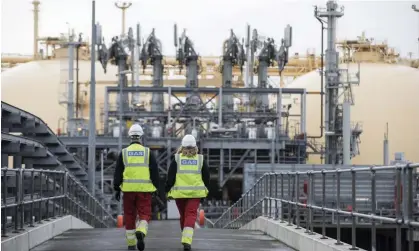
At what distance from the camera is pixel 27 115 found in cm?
3108

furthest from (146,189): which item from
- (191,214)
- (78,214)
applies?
(78,214)

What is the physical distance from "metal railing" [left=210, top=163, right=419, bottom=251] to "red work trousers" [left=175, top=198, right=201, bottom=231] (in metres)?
1.78

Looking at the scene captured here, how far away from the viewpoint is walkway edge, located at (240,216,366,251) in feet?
45.6

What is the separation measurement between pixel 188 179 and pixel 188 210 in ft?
1.46

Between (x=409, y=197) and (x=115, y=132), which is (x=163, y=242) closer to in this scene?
(x=409, y=197)

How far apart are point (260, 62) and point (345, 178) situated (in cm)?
5598

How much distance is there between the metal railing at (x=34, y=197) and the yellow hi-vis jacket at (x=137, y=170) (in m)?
1.55

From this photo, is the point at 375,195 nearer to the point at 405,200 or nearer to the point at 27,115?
the point at 405,200

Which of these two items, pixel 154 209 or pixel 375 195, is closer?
pixel 375 195

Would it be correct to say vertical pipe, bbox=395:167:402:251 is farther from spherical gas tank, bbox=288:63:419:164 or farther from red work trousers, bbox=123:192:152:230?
spherical gas tank, bbox=288:63:419:164

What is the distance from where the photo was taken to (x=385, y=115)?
74625 mm

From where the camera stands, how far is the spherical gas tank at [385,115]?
243ft

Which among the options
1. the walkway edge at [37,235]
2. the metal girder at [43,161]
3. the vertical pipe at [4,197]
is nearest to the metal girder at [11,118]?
the metal girder at [43,161]

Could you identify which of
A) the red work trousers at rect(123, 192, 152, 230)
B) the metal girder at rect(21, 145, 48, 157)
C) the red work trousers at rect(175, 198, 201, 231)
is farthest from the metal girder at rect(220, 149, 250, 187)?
the red work trousers at rect(123, 192, 152, 230)
